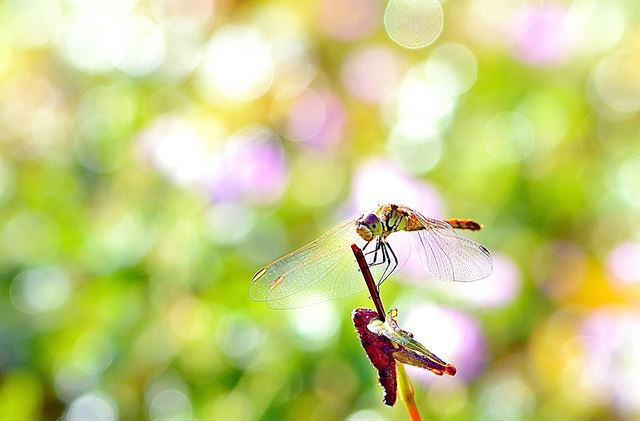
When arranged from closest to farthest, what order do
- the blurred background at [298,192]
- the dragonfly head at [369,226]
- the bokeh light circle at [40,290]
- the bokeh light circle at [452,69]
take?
the dragonfly head at [369,226]
the blurred background at [298,192]
the bokeh light circle at [40,290]
the bokeh light circle at [452,69]

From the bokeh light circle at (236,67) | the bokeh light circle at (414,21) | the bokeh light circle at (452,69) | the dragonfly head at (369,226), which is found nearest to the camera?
the dragonfly head at (369,226)

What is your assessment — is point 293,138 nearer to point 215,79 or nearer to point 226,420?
point 215,79

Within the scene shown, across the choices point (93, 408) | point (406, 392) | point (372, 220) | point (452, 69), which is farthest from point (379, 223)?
point (452, 69)

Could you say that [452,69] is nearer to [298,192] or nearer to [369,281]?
[298,192]

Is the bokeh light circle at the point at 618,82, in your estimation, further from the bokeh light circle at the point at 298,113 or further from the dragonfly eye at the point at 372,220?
the dragonfly eye at the point at 372,220

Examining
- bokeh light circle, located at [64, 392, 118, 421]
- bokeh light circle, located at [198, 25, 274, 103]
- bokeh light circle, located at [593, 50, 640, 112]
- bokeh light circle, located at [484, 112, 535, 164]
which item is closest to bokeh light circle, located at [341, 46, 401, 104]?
bokeh light circle, located at [198, 25, 274, 103]

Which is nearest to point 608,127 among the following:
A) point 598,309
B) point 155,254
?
point 598,309

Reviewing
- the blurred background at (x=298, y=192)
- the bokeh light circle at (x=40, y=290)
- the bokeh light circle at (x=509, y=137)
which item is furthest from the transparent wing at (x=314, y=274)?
the bokeh light circle at (x=509, y=137)
